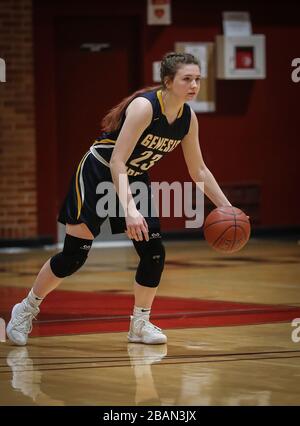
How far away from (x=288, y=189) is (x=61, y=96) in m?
3.04

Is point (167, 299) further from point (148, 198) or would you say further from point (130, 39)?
point (130, 39)

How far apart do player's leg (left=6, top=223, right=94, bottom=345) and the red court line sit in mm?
337

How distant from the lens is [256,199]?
523 inches

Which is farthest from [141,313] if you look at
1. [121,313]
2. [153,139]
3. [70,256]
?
[121,313]

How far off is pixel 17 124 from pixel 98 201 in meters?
6.61

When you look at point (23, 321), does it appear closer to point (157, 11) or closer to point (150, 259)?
point (150, 259)

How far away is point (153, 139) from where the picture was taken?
575 centimetres

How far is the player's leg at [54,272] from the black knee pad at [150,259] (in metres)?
0.29

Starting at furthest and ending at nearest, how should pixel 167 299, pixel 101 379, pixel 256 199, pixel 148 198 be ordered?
pixel 256 199 < pixel 167 299 < pixel 148 198 < pixel 101 379

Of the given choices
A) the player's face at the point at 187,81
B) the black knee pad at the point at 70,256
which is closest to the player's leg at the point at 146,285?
the black knee pad at the point at 70,256

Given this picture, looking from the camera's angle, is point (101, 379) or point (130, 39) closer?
point (101, 379)

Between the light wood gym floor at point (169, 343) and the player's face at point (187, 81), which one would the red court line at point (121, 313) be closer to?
the light wood gym floor at point (169, 343)

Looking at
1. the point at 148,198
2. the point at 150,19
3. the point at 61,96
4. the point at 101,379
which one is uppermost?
the point at 150,19

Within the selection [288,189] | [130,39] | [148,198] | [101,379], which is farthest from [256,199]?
[101,379]
